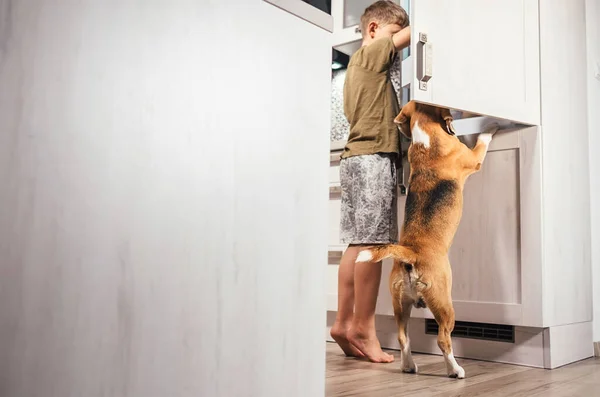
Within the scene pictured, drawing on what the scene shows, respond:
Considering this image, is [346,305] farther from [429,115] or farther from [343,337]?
[429,115]

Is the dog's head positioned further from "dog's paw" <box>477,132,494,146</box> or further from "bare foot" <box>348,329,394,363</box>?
"bare foot" <box>348,329,394,363</box>

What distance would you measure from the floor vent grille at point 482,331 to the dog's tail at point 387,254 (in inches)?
25.5

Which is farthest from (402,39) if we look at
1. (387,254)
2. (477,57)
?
(387,254)

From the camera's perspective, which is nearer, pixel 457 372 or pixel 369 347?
pixel 457 372

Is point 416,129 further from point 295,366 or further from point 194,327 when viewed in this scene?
point 194,327

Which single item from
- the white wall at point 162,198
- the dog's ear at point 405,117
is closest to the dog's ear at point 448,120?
the dog's ear at point 405,117

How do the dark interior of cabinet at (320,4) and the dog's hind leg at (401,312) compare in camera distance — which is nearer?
the dark interior of cabinet at (320,4)

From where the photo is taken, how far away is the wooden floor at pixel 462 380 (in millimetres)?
1587

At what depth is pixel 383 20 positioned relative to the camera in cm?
234

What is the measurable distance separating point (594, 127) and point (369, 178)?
1.14m

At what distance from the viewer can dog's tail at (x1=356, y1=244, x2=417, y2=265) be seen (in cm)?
166

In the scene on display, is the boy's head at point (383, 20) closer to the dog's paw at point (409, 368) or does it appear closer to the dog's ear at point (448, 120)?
the dog's ear at point (448, 120)

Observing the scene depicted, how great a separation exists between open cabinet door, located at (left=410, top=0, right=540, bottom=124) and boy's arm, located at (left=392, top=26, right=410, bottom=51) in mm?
279

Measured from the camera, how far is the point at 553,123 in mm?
2203
